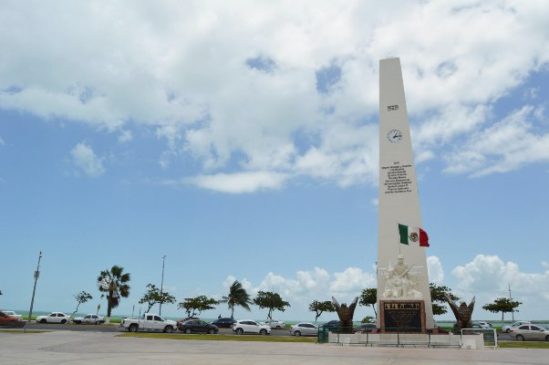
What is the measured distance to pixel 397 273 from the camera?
32.1m

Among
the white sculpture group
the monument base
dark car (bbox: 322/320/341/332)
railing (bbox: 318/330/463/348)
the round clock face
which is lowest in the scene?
railing (bbox: 318/330/463/348)

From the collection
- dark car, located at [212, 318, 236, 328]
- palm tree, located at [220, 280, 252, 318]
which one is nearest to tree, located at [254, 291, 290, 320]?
palm tree, located at [220, 280, 252, 318]

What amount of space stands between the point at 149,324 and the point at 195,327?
12.7 feet

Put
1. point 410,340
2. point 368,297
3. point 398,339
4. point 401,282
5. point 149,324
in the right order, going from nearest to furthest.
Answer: point 398,339 < point 410,340 < point 401,282 < point 149,324 < point 368,297

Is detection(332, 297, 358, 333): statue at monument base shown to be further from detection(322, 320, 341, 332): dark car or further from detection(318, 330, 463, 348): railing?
detection(318, 330, 463, 348): railing

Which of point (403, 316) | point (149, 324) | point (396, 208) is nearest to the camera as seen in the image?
point (403, 316)

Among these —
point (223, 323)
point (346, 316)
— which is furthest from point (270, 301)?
point (346, 316)

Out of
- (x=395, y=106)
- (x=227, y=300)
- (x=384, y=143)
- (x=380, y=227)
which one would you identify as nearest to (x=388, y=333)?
(x=380, y=227)

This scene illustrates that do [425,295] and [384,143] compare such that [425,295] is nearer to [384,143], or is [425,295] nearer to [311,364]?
[384,143]

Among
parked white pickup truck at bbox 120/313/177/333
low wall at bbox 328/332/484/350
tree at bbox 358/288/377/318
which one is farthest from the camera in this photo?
tree at bbox 358/288/377/318

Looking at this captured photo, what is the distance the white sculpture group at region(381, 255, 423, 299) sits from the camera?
31.2 metres

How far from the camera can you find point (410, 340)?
28281mm

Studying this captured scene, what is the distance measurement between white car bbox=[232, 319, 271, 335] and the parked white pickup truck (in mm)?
5710

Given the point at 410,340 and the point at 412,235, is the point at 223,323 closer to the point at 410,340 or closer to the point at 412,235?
the point at 412,235
